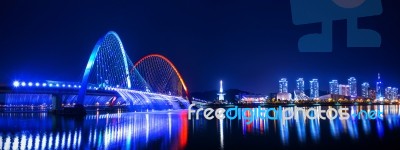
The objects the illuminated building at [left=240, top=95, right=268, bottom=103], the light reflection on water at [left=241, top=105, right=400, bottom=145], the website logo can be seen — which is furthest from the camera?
the illuminated building at [left=240, top=95, right=268, bottom=103]

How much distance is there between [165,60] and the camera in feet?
211

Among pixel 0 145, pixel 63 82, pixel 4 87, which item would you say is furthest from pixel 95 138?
pixel 63 82

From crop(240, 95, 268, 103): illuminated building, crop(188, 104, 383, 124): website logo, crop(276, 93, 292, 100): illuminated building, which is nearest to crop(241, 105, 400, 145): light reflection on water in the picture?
crop(188, 104, 383, 124): website logo

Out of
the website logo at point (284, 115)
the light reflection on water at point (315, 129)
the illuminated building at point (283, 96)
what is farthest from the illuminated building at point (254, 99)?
the light reflection on water at point (315, 129)

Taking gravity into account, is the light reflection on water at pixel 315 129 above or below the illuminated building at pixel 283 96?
above

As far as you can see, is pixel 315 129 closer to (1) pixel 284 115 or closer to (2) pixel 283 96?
(1) pixel 284 115

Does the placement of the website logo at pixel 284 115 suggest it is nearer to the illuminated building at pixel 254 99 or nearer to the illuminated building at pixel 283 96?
the illuminated building at pixel 254 99

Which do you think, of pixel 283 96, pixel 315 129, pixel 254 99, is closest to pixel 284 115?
pixel 315 129

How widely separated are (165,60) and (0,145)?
51536mm

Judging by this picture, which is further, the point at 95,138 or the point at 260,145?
the point at 95,138

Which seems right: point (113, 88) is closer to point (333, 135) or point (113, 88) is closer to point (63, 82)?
point (63, 82)

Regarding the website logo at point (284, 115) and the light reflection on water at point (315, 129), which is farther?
the website logo at point (284, 115)

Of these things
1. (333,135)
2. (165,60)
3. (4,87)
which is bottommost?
(333,135)

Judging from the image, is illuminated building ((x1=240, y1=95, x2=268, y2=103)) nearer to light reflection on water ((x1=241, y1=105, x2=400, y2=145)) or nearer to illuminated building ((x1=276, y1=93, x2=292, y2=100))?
illuminated building ((x1=276, y1=93, x2=292, y2=100))
